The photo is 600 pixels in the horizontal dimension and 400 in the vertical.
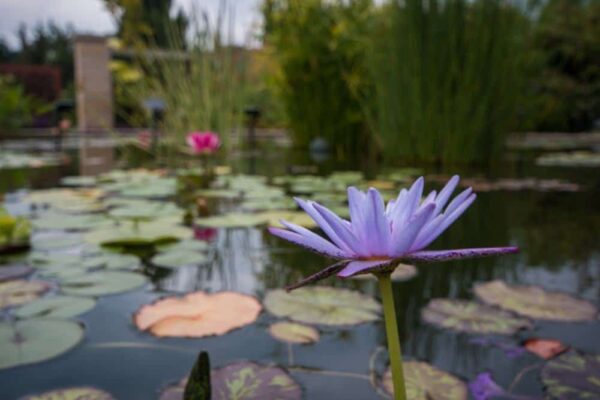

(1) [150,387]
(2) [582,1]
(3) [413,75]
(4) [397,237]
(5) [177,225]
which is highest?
(2) [582,1]

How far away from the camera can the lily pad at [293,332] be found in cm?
77

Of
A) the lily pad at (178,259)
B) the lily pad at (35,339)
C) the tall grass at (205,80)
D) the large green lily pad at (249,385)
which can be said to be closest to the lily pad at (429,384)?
the large green lily pad at (249,385)

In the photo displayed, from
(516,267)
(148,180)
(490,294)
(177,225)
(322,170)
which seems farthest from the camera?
(322,170)

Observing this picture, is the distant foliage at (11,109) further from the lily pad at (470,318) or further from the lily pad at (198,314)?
the lily pad at (470,318)

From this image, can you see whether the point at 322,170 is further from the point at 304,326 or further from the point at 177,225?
the point at 304,326

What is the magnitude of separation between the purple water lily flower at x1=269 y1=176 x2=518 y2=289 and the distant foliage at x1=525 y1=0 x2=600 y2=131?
19.0 ft

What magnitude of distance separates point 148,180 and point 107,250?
1.32 m

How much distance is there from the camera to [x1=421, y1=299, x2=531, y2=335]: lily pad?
2.67 ft

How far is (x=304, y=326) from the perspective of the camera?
2.68ft

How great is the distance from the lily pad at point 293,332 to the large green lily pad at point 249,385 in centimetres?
12

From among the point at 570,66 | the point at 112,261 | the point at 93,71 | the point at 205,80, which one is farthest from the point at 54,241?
the point at 93,71

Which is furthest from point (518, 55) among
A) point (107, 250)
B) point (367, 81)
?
point (107, 250)

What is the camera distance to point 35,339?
2.45 feet

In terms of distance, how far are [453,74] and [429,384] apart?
2749 millimetres
